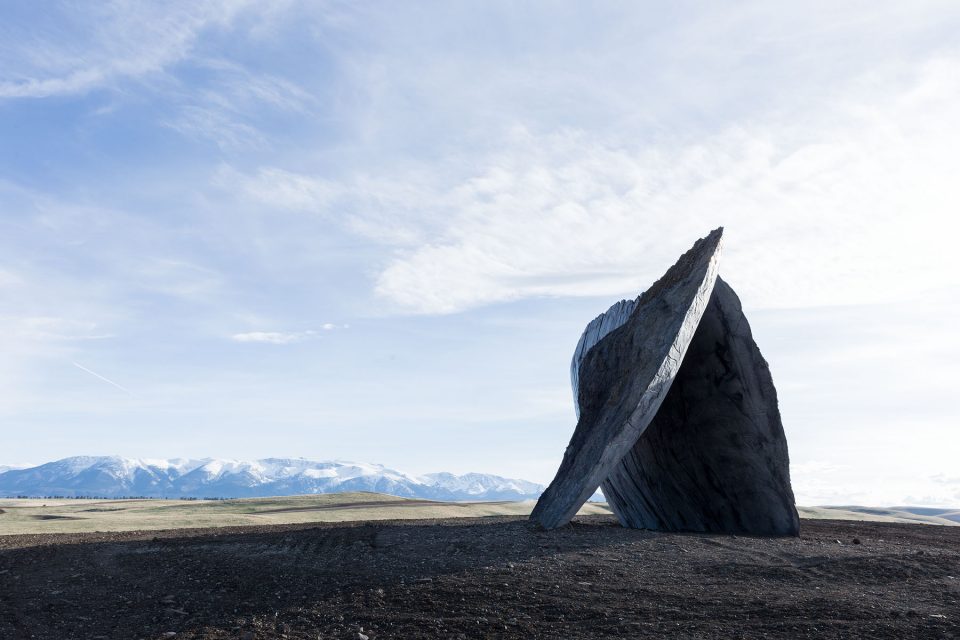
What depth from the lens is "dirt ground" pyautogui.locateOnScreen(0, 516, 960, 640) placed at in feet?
27.7

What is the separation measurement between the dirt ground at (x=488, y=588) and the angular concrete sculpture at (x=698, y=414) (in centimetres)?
145

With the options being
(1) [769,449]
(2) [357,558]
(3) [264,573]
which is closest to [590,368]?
(1) [769,449]

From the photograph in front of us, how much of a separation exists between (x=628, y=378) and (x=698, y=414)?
216 centimetres

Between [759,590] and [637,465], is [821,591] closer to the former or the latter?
[759,590]

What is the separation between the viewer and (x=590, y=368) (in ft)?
53.6

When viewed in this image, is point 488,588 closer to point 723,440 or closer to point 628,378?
point 628,378

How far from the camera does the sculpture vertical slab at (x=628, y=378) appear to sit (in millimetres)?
13328

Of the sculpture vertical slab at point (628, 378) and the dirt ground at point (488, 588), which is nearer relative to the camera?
the dirt ground at point (488, 588)

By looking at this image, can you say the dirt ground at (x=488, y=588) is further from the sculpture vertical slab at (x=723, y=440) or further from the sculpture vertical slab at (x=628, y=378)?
the sculpture vertical slab at (x=723, y=440)

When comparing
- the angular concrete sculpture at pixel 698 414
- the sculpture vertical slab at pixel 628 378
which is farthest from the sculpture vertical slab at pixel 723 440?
the sculpture vertical slab at pixel 628 378

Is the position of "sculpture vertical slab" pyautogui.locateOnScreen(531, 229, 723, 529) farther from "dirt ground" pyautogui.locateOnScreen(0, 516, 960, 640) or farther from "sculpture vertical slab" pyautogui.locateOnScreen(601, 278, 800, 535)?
"sculpture vertical slab" pyautogui.locateOnScreen(601, 278, 800, 535)

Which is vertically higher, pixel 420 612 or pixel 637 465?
pixel 637 465

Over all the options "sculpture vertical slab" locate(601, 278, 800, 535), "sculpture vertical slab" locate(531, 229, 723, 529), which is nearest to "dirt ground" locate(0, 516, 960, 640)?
"sculpture vertical slab" locate(531, 229, 723, 529)

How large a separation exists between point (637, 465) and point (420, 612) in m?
8.58
